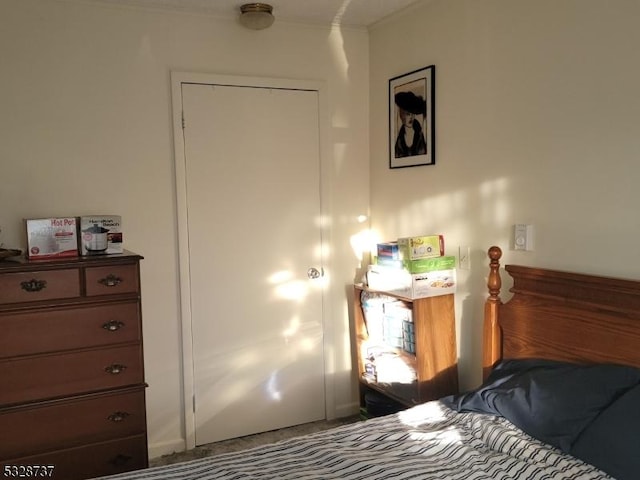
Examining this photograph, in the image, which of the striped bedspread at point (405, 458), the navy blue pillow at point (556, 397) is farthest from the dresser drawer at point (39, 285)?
the navy blue pillow at point (556, 397)

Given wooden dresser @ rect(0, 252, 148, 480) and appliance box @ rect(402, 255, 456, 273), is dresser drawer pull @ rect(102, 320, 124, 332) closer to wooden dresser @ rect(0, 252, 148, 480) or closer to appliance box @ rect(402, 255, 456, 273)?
wooden dresser @ rect(0, 252, 148, 480)

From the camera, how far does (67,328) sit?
7.97 feet

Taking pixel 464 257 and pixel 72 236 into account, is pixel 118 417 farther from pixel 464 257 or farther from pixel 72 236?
pixel 464 257

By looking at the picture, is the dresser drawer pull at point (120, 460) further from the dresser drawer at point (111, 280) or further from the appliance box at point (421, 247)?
the appliance box at point (421, 247)

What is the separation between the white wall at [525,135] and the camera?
6.83ft

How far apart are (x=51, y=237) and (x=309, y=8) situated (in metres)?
1.82

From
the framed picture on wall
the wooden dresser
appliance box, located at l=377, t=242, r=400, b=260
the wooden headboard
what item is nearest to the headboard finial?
the wooden headboard

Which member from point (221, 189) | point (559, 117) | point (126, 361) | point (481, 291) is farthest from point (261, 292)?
point (559, 117)

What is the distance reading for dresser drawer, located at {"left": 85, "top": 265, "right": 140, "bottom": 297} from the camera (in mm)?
2465

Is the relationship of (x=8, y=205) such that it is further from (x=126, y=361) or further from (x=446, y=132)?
(x=446, y=132)

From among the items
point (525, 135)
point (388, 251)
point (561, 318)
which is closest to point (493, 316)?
point (561, 318)

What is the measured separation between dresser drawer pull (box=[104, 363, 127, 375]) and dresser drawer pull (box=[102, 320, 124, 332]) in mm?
161

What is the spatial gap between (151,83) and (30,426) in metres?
1.80

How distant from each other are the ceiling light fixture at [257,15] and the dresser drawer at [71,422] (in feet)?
6.52
